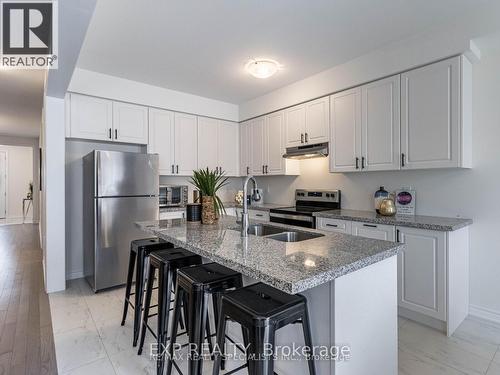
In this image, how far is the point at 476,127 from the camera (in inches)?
99.0

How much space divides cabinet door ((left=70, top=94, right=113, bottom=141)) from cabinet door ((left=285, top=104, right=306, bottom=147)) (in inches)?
91.0

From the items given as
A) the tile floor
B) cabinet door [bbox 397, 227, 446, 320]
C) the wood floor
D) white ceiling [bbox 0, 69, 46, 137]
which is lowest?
the tile floor

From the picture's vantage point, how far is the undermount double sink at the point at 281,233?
1.97 metres

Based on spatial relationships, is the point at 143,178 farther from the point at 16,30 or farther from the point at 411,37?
the point at 411,37

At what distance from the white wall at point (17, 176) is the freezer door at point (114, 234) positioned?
7622mm

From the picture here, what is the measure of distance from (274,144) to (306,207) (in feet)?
3.40

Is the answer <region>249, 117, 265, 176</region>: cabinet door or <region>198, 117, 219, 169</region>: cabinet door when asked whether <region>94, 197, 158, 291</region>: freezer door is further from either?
<region>249, 117, 265, 176</region>: cabinet door

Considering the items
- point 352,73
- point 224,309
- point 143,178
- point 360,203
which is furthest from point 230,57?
point 224,309

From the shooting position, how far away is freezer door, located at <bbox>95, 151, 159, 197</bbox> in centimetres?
308

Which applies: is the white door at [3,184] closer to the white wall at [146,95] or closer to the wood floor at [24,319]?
the wood floor at [24,319]

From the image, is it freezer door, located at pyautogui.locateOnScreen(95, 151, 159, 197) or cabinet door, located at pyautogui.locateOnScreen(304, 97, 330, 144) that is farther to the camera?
cabinet door, located at pyautogui.locateOnScreen(304, 97, 330, 144)

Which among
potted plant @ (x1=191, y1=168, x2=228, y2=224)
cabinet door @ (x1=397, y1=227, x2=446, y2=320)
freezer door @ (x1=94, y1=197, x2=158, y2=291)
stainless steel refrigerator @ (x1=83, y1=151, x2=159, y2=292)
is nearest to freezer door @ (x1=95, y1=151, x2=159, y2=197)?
stainless steel refrigerator @ (x1=83, y1=151, x2=159, y2=292)

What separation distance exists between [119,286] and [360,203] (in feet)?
10.0

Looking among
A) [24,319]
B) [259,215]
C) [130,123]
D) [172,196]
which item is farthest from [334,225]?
[24,319]
